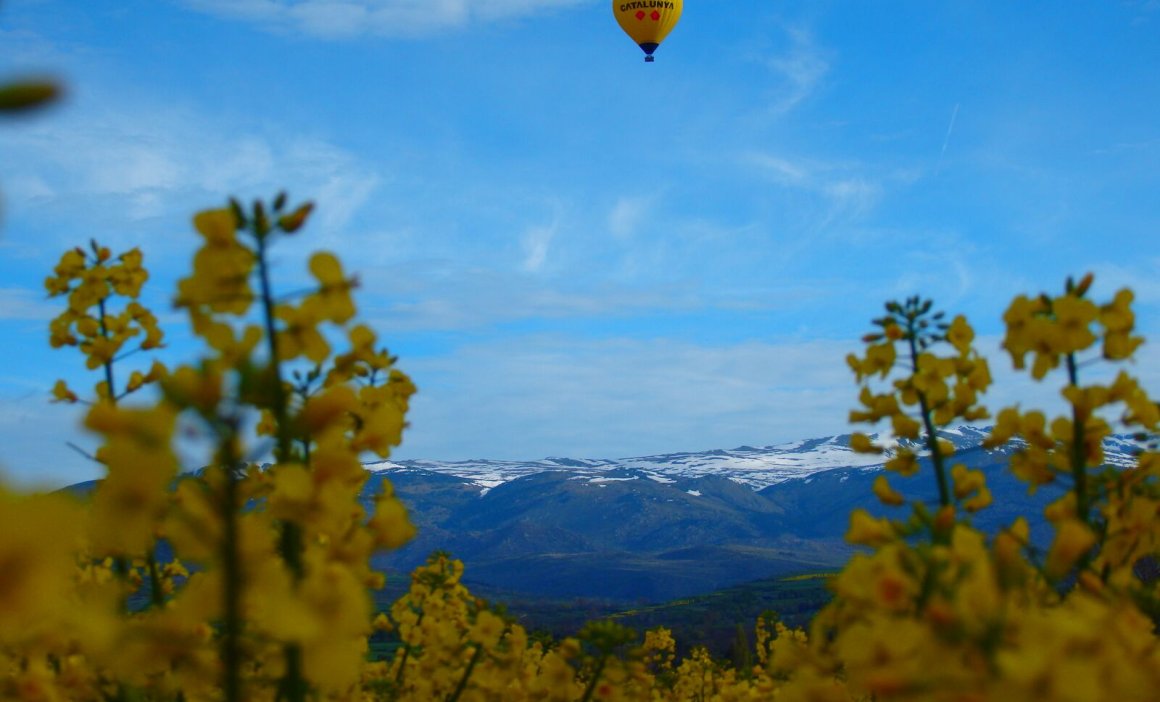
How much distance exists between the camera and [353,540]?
3746mm

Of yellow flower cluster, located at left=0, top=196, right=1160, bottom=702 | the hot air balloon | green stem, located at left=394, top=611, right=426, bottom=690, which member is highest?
the hot air balloon

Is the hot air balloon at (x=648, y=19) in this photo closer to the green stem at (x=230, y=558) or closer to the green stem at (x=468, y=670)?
the green stem at (x=468, y=670)

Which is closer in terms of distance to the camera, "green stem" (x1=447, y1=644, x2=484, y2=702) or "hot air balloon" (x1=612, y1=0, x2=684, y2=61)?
"green stem" (x1=447, y1=644, x2=484, y2=702)

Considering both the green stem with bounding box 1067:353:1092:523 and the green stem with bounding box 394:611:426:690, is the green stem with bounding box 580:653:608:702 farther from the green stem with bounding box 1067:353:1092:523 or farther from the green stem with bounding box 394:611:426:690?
the green stem with bounding box 1067:353:1092:523

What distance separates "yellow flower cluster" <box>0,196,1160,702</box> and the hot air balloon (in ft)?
171

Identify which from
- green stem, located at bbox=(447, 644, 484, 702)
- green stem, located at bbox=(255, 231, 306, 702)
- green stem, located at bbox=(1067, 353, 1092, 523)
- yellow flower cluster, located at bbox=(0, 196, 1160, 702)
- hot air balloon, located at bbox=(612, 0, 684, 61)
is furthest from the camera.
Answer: hot air balloon, located at bbox=(612, 0, 684, 61)

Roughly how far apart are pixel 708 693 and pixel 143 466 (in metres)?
13.6

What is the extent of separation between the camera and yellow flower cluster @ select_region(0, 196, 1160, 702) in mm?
2605

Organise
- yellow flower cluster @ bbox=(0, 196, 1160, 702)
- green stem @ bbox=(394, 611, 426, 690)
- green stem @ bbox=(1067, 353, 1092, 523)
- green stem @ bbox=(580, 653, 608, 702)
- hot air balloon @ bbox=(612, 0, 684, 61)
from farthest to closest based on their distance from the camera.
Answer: hot air balloon @ bbox=(612, 0, 684, 61) < green stem @ bbox=(394, 611, 426, 690) < green stem @ bbox=(580, 653, 608, 702) < green stem @ bbox=(1067, 353, 1092, 523) < yellow flower cluster @ bbox=(0, 196, 1160, 702)

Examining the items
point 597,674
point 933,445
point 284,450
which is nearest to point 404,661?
point 597,674

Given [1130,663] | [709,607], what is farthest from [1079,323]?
[709,607]

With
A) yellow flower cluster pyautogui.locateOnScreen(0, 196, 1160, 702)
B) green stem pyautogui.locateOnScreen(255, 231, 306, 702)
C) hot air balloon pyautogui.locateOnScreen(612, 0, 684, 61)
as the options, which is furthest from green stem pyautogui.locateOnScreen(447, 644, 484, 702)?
hot air balloon pyautogui.locateOnScreen(612, 0, 684, 61)

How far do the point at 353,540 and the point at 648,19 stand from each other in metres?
55.6

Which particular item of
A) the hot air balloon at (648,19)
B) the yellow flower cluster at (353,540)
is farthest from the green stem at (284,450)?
the hot air balloon at (648,19)
